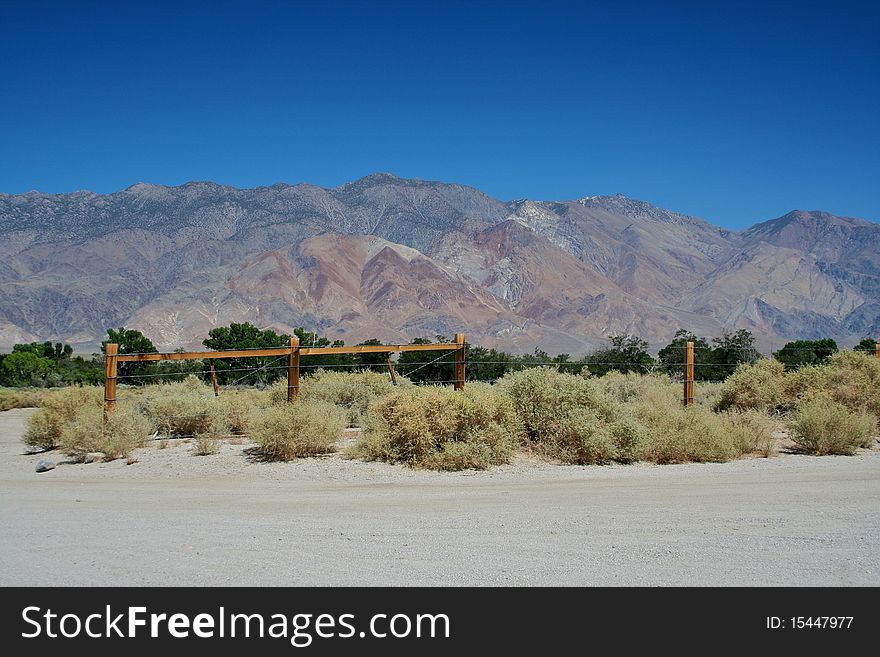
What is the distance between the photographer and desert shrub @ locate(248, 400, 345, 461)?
12773mm

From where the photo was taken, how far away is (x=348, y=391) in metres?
19.1

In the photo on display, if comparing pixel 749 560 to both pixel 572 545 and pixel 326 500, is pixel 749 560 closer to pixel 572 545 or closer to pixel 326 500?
pixel 572 545

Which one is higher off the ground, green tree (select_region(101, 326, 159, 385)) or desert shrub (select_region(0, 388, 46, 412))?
green tree (select_region(101, 326, 159, 385))

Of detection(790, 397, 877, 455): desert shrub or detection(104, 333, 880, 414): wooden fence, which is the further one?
detection(104, 333, 880, 414): wooden fence

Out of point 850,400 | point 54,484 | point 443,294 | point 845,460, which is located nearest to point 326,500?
point 54,484

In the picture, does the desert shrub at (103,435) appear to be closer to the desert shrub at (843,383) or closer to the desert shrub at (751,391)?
the desert shrub at (751,391)

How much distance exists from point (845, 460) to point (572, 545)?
7953mm

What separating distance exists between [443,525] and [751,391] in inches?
484

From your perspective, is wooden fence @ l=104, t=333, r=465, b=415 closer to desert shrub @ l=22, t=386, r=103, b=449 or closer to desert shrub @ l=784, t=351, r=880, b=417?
desert shrub @ l=22, t=386, r=103, b=449

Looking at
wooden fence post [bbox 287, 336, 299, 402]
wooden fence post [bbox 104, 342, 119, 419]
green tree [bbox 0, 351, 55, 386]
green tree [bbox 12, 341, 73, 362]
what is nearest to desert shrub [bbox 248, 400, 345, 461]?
wooden fence post [bbox 287, 336, 299, 402]

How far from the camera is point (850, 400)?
1664cm

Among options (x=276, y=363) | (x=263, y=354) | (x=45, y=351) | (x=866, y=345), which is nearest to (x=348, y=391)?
(x=263, y=354)

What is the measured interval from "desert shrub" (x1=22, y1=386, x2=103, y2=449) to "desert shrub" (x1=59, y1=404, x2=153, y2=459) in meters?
1.24

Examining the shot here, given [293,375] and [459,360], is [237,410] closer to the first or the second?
[293,375]
